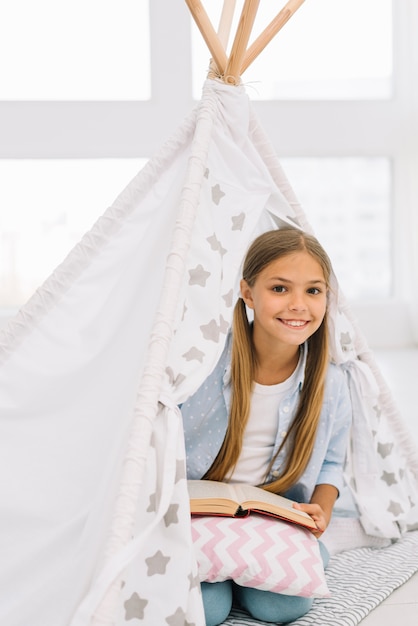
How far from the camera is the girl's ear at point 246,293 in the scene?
5.34 feet

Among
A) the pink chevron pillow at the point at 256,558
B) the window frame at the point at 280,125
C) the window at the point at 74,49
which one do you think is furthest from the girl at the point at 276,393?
the window at the point at 74,49

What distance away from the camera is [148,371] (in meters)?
1.16

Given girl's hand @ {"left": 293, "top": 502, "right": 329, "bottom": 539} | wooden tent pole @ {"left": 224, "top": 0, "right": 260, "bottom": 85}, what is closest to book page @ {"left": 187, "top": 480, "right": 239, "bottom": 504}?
girl's hand @ {"left": 293, "top": 502, "right": 329, "bottom": 539}

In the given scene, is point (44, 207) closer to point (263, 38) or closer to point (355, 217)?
point (355, 217)

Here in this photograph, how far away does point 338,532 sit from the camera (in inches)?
67.4

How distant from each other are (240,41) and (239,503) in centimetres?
78

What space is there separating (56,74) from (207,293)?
9.82ft

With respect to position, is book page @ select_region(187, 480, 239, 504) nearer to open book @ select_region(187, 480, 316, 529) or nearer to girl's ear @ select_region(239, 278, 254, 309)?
open book @ select_region(187, 480, 316, 529)

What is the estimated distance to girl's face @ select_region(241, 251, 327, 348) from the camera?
1.55 m

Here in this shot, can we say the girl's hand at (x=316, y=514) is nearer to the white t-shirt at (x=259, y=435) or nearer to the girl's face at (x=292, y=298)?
the white t-shirt at (x=259, y=435)

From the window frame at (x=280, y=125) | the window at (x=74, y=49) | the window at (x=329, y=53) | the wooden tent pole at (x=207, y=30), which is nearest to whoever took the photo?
the wooden tent pole at (x=207, y=30)

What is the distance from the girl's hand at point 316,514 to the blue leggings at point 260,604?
138 millimetres

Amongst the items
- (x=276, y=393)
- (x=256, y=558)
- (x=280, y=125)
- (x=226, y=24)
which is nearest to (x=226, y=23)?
(x=226, y=24)

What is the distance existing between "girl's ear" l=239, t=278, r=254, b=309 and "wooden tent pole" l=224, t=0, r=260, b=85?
1.25 ft
